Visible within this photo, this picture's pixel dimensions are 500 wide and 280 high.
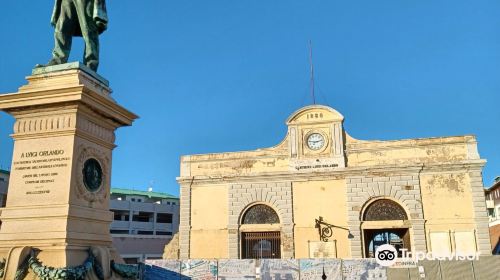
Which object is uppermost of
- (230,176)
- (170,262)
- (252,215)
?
(230,176)

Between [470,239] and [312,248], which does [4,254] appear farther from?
[470,239]

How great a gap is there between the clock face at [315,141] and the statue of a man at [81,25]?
17.3m

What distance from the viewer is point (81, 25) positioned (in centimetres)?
658

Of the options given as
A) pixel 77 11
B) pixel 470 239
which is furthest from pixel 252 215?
pixel 77 11

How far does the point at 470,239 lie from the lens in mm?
20344

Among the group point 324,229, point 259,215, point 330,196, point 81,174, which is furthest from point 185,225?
point 81,174

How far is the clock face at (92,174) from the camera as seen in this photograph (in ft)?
19.2

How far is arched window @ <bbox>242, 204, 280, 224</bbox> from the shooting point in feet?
76.9

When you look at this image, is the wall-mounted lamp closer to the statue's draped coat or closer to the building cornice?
the building cornice

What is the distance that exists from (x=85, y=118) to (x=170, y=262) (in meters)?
10.7

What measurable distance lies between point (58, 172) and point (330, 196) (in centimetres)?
1821

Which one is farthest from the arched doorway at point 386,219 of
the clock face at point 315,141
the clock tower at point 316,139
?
the clock face at point 315,141

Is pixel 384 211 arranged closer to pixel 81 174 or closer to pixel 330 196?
pixel 330 196

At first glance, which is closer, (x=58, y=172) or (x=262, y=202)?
(x=58, y=172)
